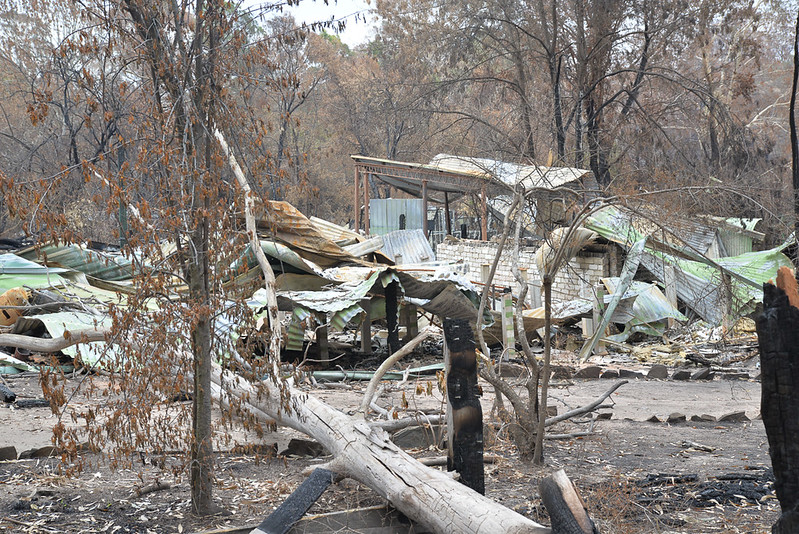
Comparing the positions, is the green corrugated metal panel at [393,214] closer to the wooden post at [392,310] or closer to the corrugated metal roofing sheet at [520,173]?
the corrugated metal roofing sheet at [520,173]

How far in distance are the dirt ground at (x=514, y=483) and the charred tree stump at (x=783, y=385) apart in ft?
6.36

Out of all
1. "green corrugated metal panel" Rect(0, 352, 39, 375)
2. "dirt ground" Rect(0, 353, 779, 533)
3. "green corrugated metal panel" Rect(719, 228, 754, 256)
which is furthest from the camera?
"green corrugated metal panel" Rect(719, 228, 754, 256)

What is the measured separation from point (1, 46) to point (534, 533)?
2609 cm

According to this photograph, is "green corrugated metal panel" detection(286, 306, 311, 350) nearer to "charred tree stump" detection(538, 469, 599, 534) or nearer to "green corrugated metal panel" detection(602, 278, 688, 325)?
"green corrugated metal panel" detection(602, 278, 688, 325)

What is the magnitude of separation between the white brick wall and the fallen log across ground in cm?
956

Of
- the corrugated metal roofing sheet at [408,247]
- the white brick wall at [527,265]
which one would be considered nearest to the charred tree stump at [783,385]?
the white brick wall at [527,265]

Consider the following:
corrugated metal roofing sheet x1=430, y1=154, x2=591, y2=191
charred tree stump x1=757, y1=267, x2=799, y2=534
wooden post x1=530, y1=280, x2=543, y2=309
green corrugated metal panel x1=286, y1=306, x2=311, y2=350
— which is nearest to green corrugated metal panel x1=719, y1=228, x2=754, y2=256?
wooden post x1=530, y1=280, x2=543, y2=309

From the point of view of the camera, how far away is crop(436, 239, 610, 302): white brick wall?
17.9 metres

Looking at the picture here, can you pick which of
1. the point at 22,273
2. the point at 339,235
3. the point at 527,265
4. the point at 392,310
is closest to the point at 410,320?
the point at 392,310

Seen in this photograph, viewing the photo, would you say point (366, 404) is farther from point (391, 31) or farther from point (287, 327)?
point (391, 31)

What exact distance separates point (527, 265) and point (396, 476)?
15.1 meters

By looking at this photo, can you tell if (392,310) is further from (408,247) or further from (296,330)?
(408,247)

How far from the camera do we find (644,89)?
24.7 metres

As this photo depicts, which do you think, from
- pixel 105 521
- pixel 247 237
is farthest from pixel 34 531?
pixel 247 237
